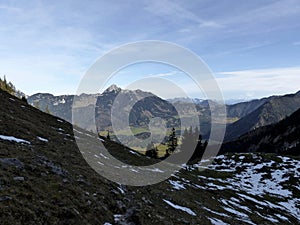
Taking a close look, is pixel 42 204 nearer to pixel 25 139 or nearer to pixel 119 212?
pixel 119 212

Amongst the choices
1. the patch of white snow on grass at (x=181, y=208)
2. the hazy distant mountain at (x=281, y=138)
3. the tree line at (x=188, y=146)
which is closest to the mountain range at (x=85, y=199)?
the patch of white snow on grass at (x=181, y=208)

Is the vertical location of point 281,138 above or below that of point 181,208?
below

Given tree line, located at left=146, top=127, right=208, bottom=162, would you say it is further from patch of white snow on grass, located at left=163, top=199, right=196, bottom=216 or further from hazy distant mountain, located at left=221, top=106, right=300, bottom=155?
patch of white snow on grass, located at left=163, top=199, right=196, bottom=216

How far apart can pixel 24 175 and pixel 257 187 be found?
48138 millimetres

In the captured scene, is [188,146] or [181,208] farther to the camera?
[188,146]

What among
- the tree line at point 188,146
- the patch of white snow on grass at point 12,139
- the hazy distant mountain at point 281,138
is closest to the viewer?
the patch of white snow on grass at point 12,139

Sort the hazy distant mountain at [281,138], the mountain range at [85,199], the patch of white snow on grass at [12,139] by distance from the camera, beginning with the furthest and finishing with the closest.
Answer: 1. the hazy distant mountain at [281,138]
2. the patch of white snow on grass at [12,139]
3. the mountain range at [85,199]

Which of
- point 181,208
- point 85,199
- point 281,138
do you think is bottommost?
point 281,138

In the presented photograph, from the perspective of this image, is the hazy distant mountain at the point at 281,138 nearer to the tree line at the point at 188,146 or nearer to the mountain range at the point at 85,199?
the tree line at the point at 188,146

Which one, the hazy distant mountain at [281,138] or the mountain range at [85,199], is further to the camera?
the hazy distant mountain at [281,138]

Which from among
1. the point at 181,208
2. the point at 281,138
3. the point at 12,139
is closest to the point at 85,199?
the point at 181,208

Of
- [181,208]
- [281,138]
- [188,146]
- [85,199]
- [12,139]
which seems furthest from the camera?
[281,138]

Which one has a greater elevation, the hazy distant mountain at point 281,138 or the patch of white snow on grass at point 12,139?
the patch of white snow on grass at point 12,139

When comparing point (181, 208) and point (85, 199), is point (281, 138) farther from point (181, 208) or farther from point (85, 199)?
point (85, 199)
